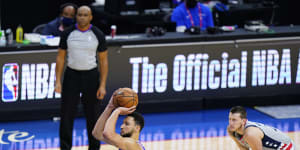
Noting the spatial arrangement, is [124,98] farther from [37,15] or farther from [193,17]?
A: [37,15]

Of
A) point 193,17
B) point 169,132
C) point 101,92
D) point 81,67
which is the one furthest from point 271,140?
point 193,17

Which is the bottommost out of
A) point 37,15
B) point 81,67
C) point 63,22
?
point 81,67

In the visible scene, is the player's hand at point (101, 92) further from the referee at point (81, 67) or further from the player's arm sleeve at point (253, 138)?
the player's arm sleeve at point (253, 138)

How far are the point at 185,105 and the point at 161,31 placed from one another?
4.89 feet

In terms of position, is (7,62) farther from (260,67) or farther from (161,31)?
(260,67)

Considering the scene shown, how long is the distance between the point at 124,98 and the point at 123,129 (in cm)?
38

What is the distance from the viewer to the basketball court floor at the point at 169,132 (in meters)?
10.9

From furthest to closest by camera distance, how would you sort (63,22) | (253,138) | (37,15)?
(37,15)
(63,22)
(253,138)

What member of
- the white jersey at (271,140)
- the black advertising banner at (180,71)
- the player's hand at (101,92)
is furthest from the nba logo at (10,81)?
the white jersey at (271,140)

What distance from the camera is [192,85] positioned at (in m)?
12.8

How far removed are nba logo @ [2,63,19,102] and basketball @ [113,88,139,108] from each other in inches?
177

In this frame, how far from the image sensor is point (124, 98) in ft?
24.4

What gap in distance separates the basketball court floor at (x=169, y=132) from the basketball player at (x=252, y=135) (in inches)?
98.3

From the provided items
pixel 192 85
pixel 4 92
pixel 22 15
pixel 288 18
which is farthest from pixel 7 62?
pixel 288 18
